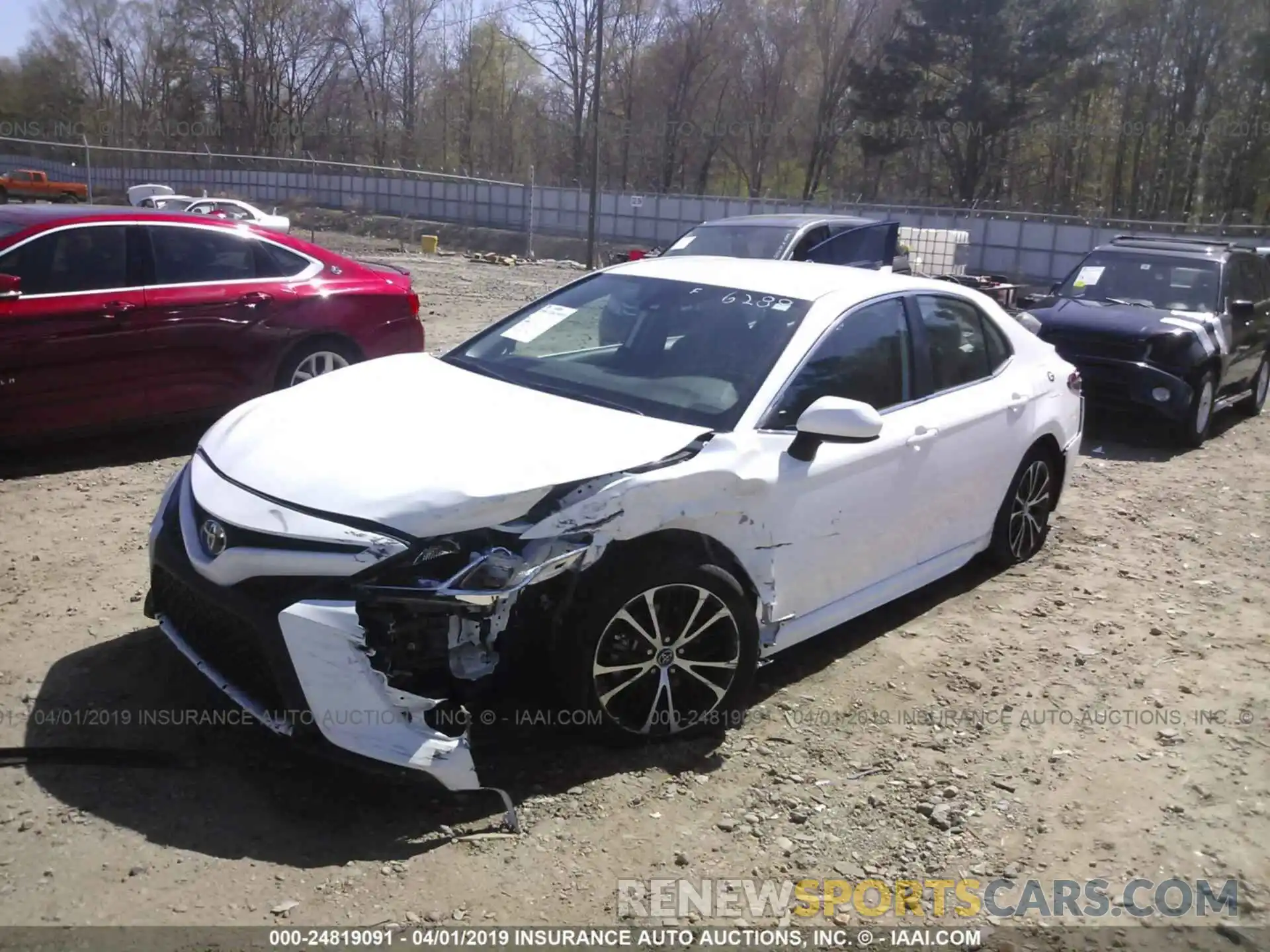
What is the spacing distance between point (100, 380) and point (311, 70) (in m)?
71.6

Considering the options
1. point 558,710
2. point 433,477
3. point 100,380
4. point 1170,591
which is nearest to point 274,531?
point 433,477

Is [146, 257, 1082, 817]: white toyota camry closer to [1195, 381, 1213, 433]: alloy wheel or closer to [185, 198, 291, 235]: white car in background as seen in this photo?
[1195, 381, 1213, 433]: alloy wheel

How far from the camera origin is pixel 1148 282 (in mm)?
10453

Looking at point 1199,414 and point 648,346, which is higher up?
point 648,346

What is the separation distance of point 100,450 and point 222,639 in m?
4.48

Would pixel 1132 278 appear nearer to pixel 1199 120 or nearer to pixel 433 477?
pixel 433 477

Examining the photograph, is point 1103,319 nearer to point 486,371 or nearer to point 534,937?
point 486,371

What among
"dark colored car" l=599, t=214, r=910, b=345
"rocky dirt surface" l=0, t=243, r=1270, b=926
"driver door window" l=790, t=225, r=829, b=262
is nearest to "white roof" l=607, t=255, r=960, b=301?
"rocky dirt surface" l=0, t=243, r=1270, b=926

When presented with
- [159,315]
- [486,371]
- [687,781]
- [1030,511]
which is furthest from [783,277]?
[159,315]

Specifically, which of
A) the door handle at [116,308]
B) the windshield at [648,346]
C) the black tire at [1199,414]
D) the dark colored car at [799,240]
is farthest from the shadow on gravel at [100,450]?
the black tire at [1199,414]

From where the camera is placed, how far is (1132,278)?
34.5 ft

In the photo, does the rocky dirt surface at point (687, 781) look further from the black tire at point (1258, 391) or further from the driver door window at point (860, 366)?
the black tire at point (1258, 391)

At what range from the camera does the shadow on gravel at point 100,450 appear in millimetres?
6762

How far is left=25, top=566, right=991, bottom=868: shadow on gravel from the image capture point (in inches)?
127
